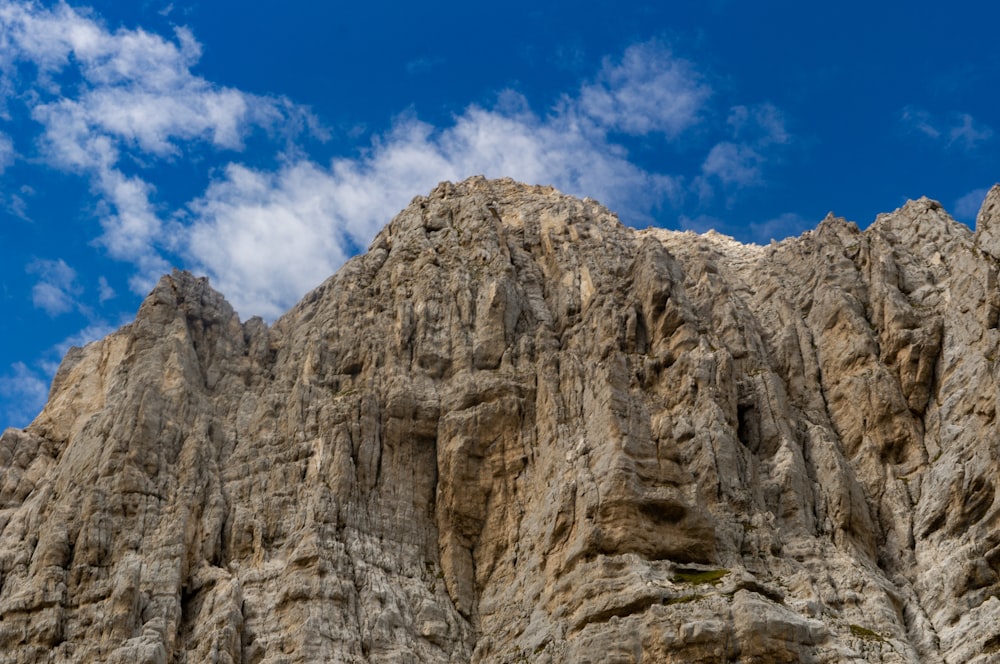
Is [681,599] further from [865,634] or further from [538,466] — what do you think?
[538,466]

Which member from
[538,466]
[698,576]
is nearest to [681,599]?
[698,576]

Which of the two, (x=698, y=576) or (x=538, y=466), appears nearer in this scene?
(x=698, y=576)

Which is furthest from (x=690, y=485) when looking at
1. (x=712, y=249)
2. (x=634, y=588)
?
(x=712, y=249)

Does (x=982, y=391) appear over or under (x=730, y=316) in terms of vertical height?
under

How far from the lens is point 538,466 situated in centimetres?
9706

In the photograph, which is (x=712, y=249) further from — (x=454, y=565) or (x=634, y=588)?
(x=634, y=588)

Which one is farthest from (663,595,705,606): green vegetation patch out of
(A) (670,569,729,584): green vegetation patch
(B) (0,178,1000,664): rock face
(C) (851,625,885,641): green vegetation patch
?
(C) (851,625,885,641): green vegetation patch

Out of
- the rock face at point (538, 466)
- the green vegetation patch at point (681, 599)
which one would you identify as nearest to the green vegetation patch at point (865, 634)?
the rock face at point (538, 466)

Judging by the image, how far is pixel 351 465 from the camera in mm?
99562

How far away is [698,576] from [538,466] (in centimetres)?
1796

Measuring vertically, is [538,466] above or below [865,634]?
above

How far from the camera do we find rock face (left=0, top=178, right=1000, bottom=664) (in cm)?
8362

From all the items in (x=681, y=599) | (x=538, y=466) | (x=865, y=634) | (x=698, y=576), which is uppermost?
(x=538, y=466)

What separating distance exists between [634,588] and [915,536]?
70.6 ft
